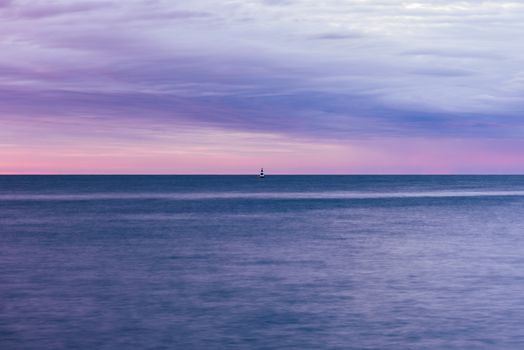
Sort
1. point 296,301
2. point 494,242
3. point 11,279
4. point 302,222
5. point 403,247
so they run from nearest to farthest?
point 296,301
point 11,279
point 403,247
point 494,242
point 302,222

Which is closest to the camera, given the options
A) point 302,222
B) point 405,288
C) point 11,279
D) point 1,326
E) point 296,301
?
point 1,326

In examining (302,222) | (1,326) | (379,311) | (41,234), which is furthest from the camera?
(302,222)

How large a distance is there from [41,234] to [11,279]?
25029 millimetres

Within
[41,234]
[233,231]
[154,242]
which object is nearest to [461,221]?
[233,231]

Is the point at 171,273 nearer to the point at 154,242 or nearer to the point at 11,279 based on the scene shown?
the point at 11,279

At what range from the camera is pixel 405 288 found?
28.3 meters

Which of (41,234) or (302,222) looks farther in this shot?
(302,222)

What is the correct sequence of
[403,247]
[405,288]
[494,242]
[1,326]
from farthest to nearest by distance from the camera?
[494,242] → [403,247] → [405,288] → [1,326]

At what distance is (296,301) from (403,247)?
20.8m

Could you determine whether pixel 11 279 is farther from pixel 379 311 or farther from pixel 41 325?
pixel 379 311

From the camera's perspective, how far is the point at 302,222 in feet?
220

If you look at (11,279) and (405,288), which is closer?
(405,288)

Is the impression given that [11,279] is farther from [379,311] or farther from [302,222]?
[302,222]

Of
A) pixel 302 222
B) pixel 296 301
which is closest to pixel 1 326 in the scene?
pixel 296 301
